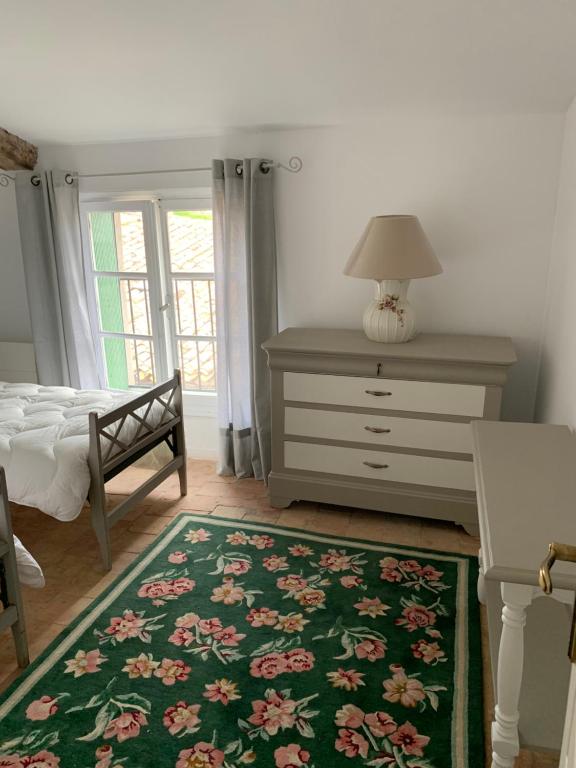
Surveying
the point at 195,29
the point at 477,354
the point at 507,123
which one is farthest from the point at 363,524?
the point at 195,29

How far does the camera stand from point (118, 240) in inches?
151

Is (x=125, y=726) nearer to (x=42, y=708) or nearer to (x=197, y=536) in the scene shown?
(x=42, y=708)

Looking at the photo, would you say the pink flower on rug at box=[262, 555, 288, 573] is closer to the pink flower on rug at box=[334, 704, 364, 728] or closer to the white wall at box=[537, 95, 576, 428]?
the pink flower on rug at box=[334, 704, 364, 728]

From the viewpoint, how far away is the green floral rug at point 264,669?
1.73 metres

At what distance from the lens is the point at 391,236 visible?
2764 millimetres

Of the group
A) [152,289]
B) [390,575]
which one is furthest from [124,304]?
[390,575]

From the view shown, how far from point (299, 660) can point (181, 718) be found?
45cm

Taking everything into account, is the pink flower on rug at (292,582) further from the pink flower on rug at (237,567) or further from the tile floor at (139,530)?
the tile floor at (139,530)

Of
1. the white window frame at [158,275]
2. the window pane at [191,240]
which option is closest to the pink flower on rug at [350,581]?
the white window frame at [158,275]

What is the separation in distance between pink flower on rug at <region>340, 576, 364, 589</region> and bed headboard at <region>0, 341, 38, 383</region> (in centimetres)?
264

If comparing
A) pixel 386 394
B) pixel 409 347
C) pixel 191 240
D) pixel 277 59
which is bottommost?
pixel 386 394

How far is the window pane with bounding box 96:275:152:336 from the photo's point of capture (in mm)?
3885

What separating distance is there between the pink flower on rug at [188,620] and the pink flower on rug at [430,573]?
989 mm

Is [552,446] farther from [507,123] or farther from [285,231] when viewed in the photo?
[285,231]
